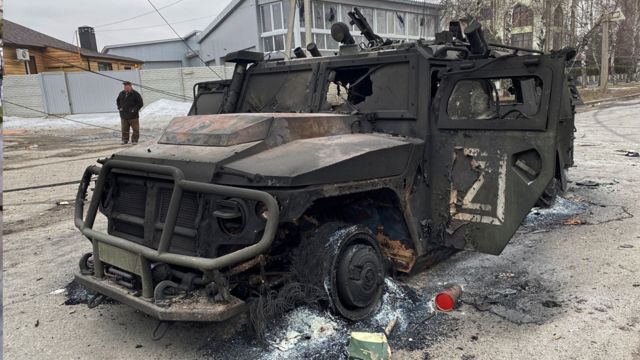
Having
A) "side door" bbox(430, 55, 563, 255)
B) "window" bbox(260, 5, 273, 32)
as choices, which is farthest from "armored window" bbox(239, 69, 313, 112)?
"window" bbox(260, 5, 273, 32)

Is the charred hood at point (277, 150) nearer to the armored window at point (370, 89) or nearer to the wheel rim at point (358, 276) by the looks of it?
the armored window at point (370, 89)

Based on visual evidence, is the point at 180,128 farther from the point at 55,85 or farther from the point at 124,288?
the point at 55,85

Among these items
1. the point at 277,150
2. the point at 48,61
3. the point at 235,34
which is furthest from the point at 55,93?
the point at 277,150

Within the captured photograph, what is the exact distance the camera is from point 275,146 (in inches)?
139

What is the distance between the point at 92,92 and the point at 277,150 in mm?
26123

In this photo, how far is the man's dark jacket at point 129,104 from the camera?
14.0 meters

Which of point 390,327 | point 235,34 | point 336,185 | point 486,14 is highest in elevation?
point 235,34

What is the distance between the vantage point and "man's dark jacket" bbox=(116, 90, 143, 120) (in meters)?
14.0

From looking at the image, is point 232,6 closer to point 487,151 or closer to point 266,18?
point 266,18

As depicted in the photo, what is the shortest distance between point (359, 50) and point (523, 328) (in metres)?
2.67

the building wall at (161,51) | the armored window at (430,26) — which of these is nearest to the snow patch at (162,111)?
the armored window at (430,26)

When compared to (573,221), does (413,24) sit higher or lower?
higher

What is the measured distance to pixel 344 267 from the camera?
3348 millimetres

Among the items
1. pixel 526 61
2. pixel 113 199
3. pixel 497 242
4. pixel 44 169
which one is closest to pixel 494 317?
pixel 497 242
